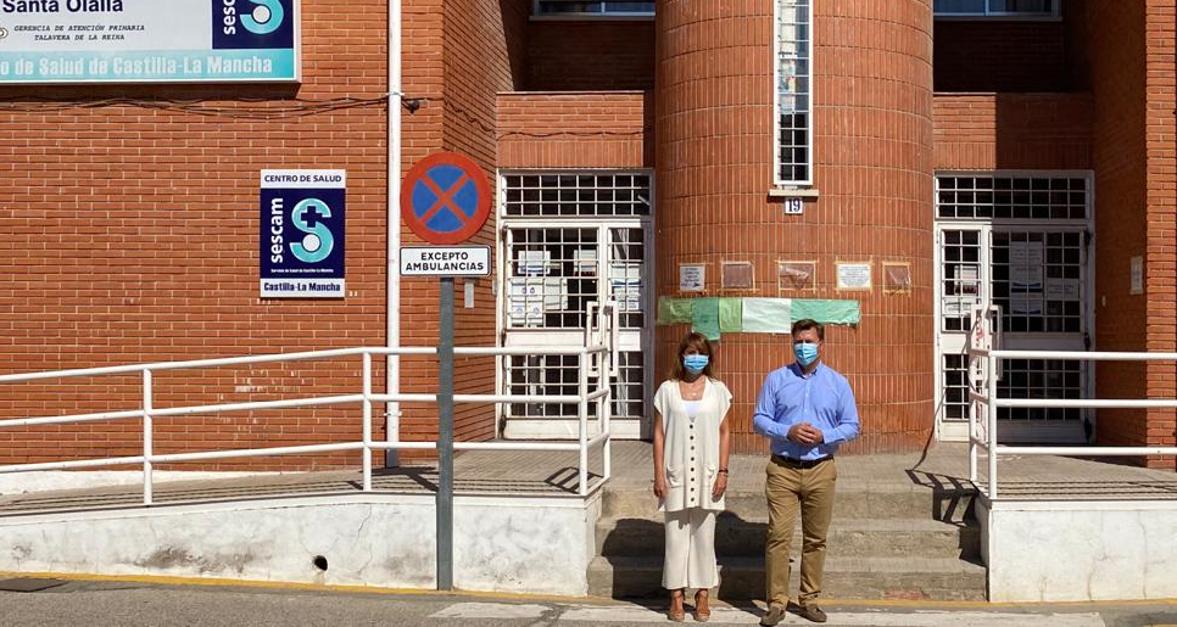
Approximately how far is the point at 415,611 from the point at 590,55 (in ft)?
25.2

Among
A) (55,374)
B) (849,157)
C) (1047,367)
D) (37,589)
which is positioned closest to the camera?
(37,589)

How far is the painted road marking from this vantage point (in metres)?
8.05

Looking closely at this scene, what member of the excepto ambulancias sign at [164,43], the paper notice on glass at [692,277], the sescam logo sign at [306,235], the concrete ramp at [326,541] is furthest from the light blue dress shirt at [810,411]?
the excepto ambulancias sign at [164,43]

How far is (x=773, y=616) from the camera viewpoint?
26.2ft

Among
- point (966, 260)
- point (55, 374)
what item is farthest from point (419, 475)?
point (966, 260)

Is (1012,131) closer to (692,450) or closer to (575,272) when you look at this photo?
(575,272)

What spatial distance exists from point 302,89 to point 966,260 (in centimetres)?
660

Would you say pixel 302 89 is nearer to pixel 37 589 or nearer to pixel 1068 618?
pixel 37 589

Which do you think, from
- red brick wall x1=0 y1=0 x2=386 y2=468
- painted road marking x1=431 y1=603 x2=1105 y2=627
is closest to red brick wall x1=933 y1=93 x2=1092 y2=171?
red brick wall x1=0 y1=0 x2=386 y2=468

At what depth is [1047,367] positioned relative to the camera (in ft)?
42.5

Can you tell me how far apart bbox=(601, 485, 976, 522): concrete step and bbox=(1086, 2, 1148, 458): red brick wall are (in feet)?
9.42

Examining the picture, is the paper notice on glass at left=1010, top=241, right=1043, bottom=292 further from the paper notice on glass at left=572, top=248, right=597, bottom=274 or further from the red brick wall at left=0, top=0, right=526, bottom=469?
the red brick wall at left=0, top=0, right=526, bottom=469

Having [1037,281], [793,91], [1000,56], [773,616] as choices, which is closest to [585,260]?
[793,91]

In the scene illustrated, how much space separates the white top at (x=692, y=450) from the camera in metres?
8.06
